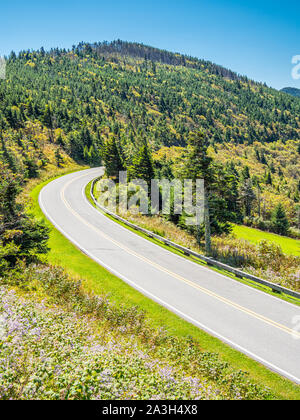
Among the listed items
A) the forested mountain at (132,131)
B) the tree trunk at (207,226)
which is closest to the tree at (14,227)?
the forested mountain at (132,131)

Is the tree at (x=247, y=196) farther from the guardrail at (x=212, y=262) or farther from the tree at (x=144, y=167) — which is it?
the guardrail at (x=212, y=262)

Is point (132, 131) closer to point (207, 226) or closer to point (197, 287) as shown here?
point (207, 226)

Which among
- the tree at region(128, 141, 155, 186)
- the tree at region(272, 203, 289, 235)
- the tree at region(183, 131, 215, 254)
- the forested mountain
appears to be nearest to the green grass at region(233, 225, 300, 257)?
the tree at region(272, 203, 289, 235)

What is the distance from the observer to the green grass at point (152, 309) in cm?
799

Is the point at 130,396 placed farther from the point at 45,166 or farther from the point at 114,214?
the point at 45,166

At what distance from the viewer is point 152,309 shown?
11758mm

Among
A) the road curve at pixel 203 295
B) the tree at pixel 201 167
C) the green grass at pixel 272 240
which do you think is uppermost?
the tree at pixel 201 167

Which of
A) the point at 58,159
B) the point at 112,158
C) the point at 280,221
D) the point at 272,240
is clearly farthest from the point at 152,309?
the point at 58,159

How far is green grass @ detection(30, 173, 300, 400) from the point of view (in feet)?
26.2

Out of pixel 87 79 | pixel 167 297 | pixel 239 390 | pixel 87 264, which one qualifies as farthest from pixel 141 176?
pixel 87 79

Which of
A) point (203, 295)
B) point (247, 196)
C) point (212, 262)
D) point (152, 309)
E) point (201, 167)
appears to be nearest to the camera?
point (152, 309)

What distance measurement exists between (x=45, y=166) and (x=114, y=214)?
38685 millimetres

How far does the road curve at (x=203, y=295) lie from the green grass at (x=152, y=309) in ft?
1.28

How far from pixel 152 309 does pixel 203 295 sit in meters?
3.16
